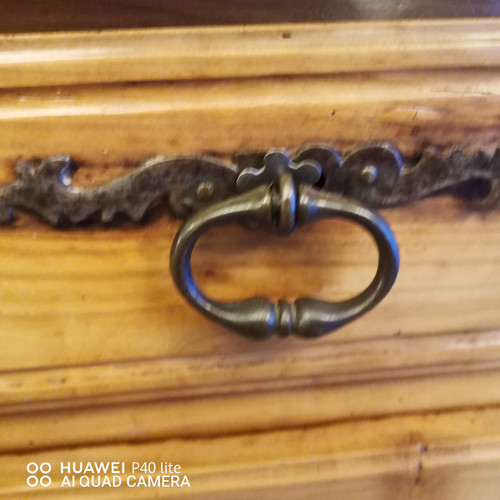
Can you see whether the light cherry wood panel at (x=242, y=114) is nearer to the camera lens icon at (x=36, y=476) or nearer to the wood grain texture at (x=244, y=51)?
the wood grain texture at (x=244, y=51)

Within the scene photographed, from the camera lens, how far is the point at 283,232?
20 centimetres

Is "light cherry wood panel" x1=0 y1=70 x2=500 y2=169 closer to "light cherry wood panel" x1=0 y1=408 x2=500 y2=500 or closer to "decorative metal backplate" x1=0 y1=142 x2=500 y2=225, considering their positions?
"decorative metal backplate" x1=0 y1=142 x2=500 y2=225

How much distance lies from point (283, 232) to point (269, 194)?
17mm

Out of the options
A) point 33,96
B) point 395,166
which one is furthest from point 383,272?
point 33,96

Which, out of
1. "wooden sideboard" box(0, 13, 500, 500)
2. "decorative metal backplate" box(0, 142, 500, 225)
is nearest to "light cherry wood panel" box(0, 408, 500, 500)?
"wooden sideboard" box(0, 13, 500, 500)

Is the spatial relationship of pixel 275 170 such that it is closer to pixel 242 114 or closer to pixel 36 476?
pixel 242 114

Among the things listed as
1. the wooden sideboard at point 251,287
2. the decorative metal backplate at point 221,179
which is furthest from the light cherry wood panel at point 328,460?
the decorative metal backplate at point 221,179

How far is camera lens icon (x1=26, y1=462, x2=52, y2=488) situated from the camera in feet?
0.88

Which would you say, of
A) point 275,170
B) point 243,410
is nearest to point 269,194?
point 275,170

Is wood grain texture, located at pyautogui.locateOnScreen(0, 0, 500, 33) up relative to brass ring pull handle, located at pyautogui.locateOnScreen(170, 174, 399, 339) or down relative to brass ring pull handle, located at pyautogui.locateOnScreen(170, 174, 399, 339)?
up

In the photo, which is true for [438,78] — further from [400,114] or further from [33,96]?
[33,96]

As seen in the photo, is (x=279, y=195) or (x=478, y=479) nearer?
(x=279, y=195)

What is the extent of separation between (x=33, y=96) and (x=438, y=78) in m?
0.16

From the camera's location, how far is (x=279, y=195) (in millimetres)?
194
